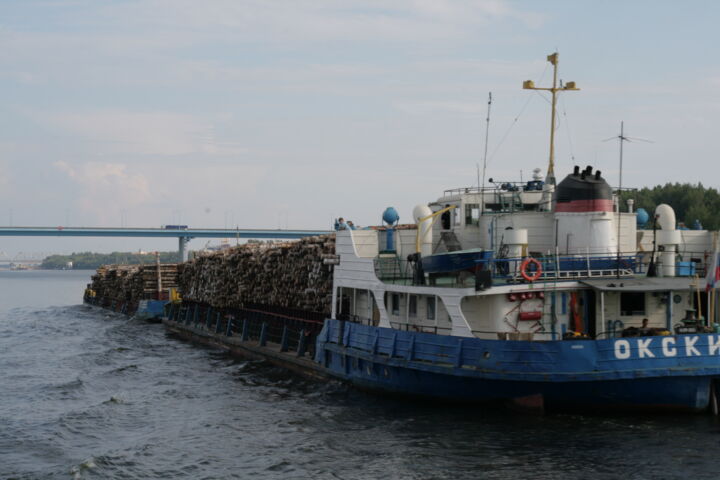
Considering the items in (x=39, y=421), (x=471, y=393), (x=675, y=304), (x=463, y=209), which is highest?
(x=463, y=209)

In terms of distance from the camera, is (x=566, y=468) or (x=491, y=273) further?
(x=491, y=273)

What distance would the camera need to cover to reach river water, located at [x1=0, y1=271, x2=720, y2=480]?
18.1m

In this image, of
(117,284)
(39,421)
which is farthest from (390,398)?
(117,284)

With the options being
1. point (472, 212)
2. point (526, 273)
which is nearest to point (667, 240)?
point (526, 273)

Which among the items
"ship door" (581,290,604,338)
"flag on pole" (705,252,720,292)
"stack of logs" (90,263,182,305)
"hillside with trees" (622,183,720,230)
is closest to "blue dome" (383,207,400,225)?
"ship door" (581,290,604,338)

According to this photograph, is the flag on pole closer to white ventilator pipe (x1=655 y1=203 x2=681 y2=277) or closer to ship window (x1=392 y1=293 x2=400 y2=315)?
white ventilator pipe (x1=655 y1=203 x2=681 y2=277)

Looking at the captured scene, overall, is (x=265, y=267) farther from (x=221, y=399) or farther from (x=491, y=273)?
(x=491, y=273)

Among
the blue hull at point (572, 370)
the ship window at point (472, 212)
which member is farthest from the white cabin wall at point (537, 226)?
the blue hull at point (572, 370)

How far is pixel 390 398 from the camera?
971 inches

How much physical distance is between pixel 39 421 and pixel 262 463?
9.19m

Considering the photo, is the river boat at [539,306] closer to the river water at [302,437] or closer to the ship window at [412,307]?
the ship window at [412,307]

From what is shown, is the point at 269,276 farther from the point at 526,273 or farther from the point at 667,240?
the point at 667,240

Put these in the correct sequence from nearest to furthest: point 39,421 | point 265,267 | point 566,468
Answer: point 566,468, point 39,421, point 265,267

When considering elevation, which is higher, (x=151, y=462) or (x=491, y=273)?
(x=491, y=273)
